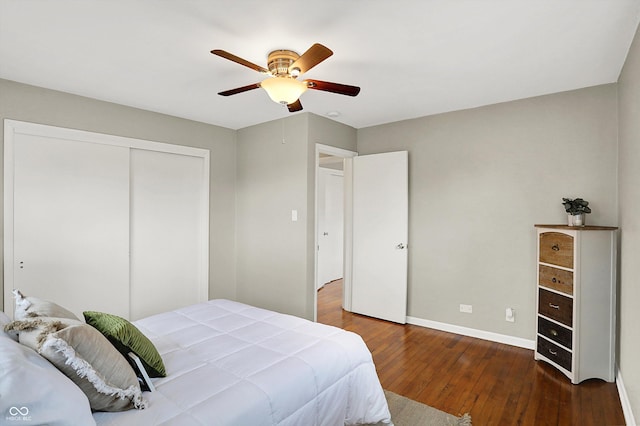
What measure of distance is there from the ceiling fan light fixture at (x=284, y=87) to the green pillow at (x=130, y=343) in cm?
157

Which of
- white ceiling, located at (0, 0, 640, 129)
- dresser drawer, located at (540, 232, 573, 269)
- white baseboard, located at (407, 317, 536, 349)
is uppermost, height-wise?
white ceiling, located at (0, 0, 640, 129)

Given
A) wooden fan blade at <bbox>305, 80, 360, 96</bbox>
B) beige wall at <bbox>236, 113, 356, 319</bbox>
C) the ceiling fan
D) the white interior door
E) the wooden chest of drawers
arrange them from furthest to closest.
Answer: the white interior door < beige wall at <bbox>236, 113, 356, 319</bbox> < the wooden chest of drawers < wooden fan blade at <bbox>305, 80, 360, 96</bbox> < the ceiling fan

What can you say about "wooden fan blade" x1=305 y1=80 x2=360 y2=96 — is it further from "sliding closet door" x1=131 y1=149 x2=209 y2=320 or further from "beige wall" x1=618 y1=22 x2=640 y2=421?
"sliding closet door" x1=131 y1=149 x2=209 y2=320

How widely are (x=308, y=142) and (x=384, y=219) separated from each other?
Result: 1.31 meters

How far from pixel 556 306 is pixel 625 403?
0.74 metres

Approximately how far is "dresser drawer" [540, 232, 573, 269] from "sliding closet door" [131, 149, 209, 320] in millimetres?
3568

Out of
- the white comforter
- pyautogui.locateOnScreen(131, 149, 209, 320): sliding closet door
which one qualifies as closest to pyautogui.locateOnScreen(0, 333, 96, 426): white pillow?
the white comforter

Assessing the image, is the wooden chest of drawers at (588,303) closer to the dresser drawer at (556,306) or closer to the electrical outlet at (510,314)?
the dresser drawer at (556,306)

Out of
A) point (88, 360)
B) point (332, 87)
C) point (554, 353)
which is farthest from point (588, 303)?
point (88, 360)

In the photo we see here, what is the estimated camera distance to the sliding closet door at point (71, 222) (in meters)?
2.86

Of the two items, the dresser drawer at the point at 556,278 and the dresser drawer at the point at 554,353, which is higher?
the dresser drawer at the point at 556,278

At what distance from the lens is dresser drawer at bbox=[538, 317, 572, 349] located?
8.59ft

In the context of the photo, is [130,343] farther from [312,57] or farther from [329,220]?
[329,220]

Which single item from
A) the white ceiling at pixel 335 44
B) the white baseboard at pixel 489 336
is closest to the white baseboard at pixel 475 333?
the white baseboard at pixel 489 336
